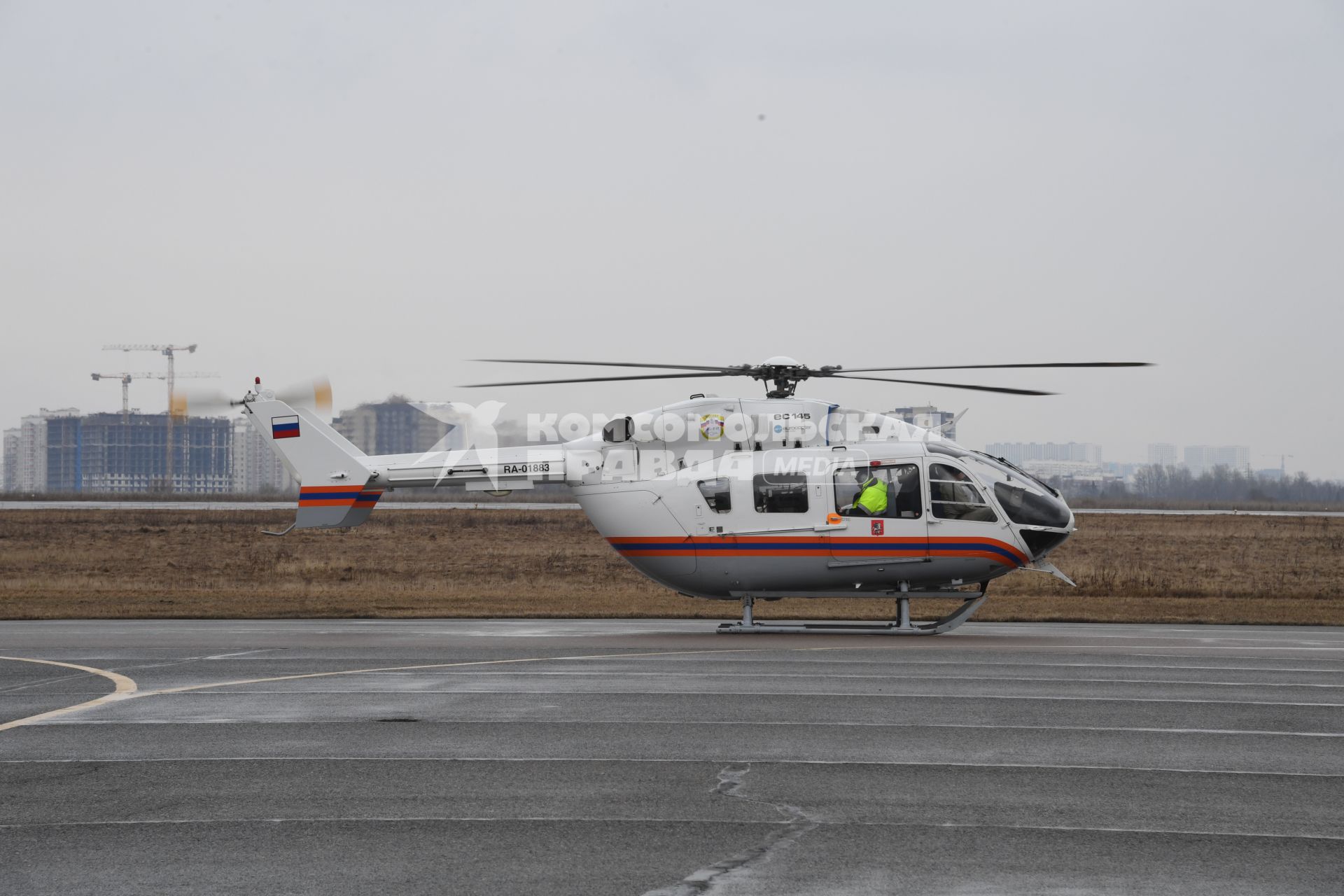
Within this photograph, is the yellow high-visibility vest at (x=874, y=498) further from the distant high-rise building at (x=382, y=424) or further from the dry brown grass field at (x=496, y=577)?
the distant high-rise building at (x=382, y=424)

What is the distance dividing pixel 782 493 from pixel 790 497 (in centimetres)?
13

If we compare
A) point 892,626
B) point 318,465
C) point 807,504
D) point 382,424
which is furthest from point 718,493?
point 382,424

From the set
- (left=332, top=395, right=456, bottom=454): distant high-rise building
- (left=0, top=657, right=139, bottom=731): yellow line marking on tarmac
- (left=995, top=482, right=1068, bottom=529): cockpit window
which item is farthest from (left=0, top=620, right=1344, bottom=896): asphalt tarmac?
(left=332, top=395, right=456, bottom=454): distant high-rise building

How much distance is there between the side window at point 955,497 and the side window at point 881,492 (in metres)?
0.25

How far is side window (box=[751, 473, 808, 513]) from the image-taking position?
1886 cm

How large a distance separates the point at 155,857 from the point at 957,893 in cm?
423

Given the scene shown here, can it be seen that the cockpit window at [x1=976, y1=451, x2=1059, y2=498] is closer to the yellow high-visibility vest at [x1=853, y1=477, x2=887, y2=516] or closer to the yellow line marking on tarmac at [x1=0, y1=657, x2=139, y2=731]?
the yellow high-visibility vest at [x1=853, y1=477, x2=887, y2=516]

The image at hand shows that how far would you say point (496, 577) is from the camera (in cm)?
3325

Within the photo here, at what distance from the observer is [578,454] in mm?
19719

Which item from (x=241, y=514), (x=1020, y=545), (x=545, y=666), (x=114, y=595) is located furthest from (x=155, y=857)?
(x=241, y=514)

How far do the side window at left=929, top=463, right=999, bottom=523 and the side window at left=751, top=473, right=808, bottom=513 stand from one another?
187 centimetres

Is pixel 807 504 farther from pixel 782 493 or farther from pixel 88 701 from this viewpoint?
pixel 88 701

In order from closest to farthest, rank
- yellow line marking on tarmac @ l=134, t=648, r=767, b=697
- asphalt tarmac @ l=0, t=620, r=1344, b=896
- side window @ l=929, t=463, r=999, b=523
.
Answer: asphalt tarmac @ l=0, t=620, r=1344, b=896 → yellow line marking on tarmac @ l=134, t=648, r=767, b=697 → side window @ l=929, t=463, r=999, b=523

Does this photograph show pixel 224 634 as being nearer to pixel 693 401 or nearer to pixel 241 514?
pixel 693 401
